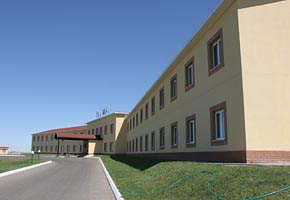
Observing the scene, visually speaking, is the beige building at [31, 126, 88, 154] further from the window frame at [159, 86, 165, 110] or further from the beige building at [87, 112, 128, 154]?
the window frame at [159, 86, 165, 110]

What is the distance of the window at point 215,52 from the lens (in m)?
13.9

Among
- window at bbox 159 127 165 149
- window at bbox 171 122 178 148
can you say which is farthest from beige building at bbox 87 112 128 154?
window at bbox 171 122 178 148

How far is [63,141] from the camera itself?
73750 mm

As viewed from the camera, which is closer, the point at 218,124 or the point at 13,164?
the point at 218,124

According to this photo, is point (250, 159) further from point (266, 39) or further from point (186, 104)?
point (186, 104)

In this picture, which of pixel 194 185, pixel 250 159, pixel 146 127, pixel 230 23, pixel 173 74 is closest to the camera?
pixel 194 185

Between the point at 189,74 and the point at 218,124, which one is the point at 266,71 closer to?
the point at 218,124

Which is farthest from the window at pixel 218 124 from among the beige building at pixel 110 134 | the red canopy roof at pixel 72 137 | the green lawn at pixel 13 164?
the red canopy roof at pixel 72 137

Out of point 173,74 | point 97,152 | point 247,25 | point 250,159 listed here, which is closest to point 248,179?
point 250,159

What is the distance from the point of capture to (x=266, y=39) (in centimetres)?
1233

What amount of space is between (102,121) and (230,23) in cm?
4910

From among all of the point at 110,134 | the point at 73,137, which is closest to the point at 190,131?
the point at 110,134

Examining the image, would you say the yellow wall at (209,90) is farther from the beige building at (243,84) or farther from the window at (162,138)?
the window at (162,138)

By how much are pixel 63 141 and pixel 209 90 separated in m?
63.5
